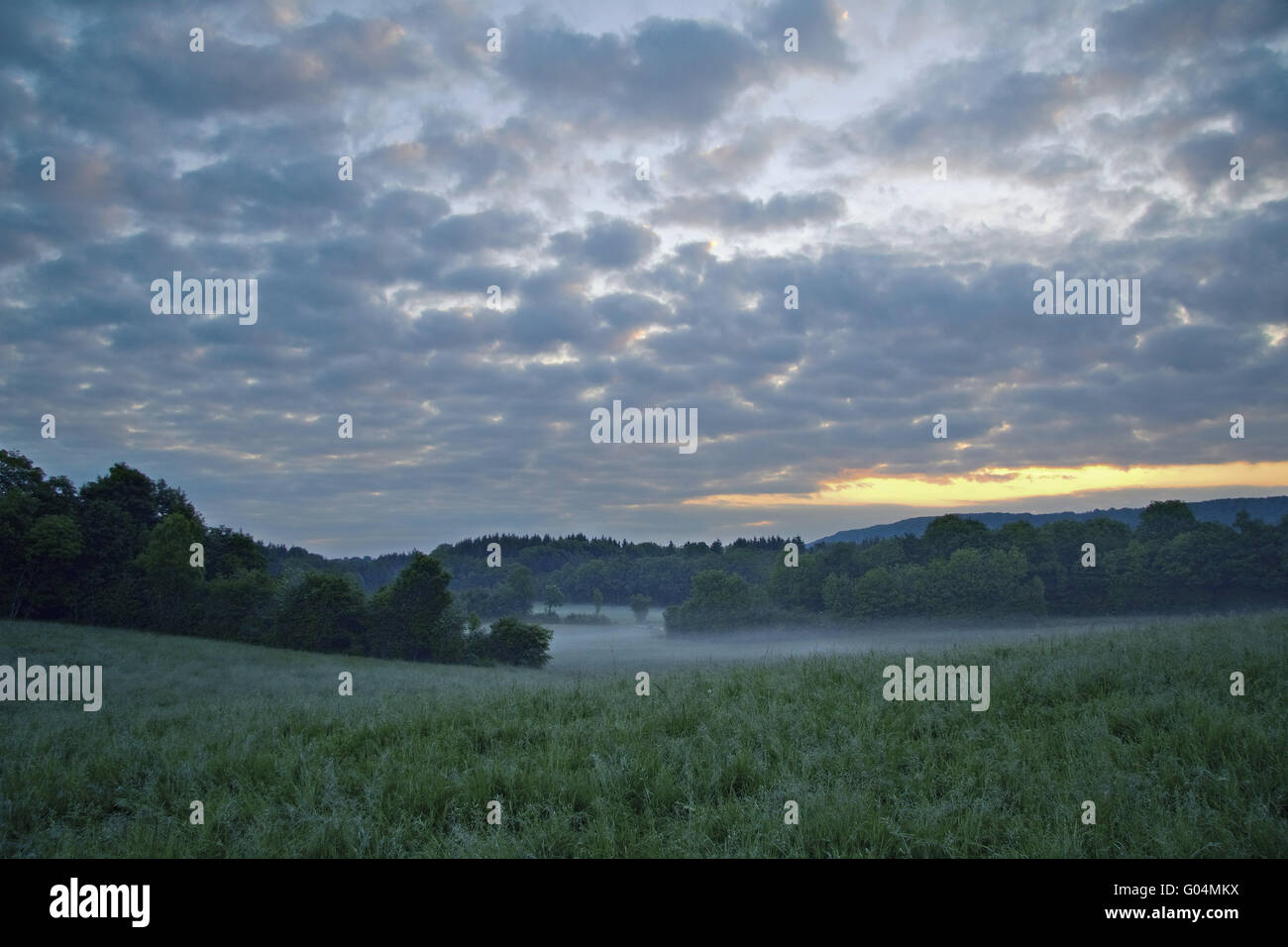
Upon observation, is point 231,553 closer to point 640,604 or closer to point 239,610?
point 239,610

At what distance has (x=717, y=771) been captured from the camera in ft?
21.3

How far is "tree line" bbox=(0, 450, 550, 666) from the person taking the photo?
47219 millimetres

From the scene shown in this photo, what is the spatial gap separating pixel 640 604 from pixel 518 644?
53.1 feet

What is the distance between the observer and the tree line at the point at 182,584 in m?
47.2

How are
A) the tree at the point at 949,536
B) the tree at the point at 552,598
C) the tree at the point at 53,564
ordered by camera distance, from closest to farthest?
the tree at the point at 53,564, the tree at the point at 949,536, the tree at the point at 552,598

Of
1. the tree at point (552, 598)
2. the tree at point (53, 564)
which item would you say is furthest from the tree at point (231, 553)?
the tree at point (552, 598)

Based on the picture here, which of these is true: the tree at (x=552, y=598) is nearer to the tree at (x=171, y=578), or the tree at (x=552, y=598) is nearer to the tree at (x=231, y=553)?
the tree at (x=231, y=553)

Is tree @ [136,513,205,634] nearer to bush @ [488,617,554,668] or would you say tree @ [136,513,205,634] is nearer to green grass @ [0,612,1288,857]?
bush @ [488,617,554,668]

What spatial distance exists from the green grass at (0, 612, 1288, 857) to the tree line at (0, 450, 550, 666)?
1768 inches

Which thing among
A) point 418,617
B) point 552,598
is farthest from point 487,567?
point 552,598

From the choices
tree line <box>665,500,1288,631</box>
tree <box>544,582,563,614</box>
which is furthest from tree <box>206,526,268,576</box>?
tree line <box>665,500,1288,631</box>

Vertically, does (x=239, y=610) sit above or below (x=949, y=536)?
below

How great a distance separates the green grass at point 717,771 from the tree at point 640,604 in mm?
63366
